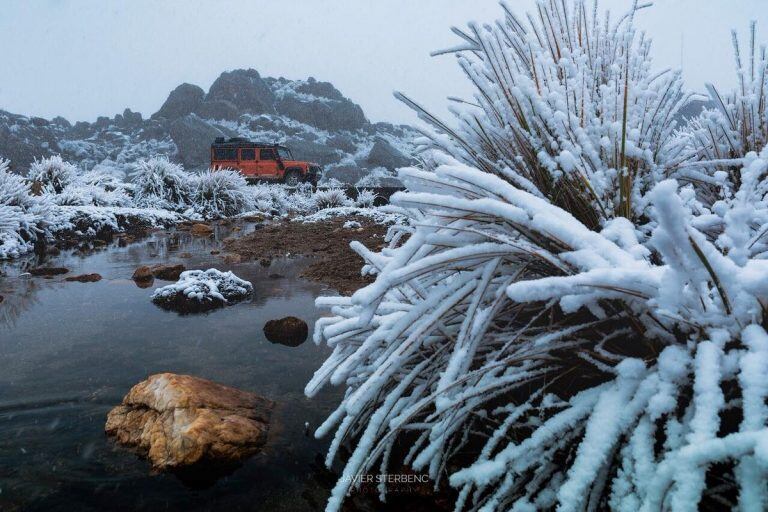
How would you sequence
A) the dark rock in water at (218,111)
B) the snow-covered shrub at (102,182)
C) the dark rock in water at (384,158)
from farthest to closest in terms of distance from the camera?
the dark rock in water at (218,111), the dark rock in water at (384,158), the snow-covered shrub at (102,182)

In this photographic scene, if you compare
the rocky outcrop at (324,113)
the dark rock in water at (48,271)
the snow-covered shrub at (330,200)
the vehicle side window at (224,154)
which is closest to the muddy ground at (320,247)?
the dark rock in water at (48,271)

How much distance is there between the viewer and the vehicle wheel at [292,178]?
21.1 metres

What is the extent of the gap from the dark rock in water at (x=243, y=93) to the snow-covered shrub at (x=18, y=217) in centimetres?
8438

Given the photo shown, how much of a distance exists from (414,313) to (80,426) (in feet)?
4.52

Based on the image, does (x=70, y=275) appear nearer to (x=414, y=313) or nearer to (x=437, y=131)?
(x=437, y=131)

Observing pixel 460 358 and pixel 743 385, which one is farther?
pixel 460 358

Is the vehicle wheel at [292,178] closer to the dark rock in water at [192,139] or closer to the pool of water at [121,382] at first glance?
the pool of water at [121,382]

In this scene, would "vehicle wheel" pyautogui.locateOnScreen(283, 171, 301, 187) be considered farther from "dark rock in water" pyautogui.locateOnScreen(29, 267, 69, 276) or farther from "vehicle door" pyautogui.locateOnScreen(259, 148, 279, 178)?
"dark rock in water" pyautogui.locateOnScreen(29, 267, 69, 276)

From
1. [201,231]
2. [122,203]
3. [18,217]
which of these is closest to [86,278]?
[18,217]

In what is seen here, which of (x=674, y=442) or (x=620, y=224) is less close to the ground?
(x=620, y=224)

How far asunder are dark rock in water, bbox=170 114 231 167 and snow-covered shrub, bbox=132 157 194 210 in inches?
2181

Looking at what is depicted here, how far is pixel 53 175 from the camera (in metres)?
10.1

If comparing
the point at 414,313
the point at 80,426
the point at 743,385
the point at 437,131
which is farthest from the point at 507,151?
the point at 80,426

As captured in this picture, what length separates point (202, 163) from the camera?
62469 millimetres
